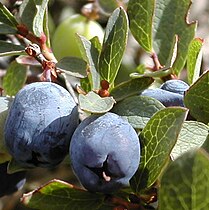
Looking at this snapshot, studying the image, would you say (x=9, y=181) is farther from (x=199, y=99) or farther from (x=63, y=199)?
(x=199, y=99)

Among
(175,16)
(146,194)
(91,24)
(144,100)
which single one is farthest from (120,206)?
(91,24)

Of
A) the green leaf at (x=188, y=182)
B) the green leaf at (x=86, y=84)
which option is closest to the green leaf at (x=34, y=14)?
the green leaf at (x=86, y=84)

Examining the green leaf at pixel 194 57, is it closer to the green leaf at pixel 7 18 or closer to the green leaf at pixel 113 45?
the green leaf at pixel 113 45

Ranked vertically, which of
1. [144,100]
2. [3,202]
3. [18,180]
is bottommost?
[3,202]

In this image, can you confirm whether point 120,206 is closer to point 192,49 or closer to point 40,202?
point 40,202

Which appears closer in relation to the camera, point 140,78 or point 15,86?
point 140,78

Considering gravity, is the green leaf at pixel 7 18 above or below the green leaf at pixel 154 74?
above

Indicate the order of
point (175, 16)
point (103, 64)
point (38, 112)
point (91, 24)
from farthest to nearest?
point (91, 24)
point (175, 16)
point (103, 64)
point (38, 112)
